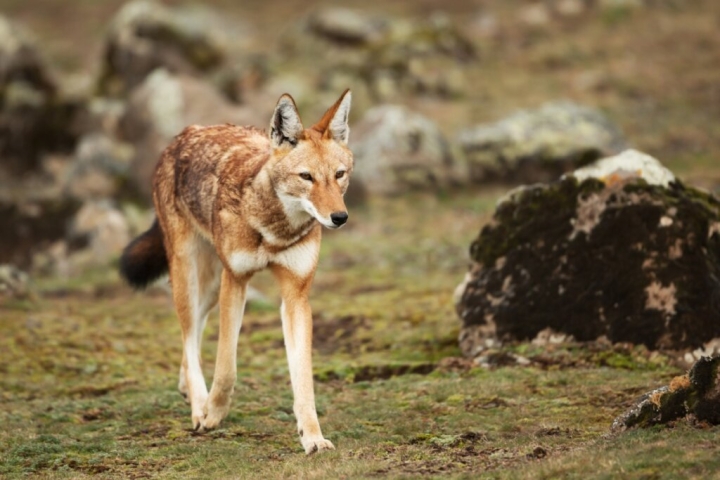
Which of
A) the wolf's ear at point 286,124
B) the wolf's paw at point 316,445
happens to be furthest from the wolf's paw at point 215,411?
the wolf's ear at point 286,124

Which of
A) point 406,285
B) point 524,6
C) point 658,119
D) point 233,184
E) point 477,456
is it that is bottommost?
point 477,456

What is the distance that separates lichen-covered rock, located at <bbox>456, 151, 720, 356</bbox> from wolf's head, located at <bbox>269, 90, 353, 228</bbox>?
3.50 metres

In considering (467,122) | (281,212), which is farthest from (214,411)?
(467,122)

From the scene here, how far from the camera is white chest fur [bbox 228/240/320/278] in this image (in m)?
8.35

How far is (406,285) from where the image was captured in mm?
15398

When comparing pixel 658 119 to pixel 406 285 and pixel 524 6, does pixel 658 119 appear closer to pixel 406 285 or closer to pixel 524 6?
pixel 406 285

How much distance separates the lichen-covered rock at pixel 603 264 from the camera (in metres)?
10.5

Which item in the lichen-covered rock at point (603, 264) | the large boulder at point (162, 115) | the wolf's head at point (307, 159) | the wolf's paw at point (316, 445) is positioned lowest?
the wolf's paw at point (316, 445)

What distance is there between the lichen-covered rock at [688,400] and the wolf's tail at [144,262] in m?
5.22

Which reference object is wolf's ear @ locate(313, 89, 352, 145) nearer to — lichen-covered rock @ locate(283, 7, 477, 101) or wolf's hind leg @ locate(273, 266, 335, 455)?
wolf's hind leg @ locate(273, 266, 335, 455)

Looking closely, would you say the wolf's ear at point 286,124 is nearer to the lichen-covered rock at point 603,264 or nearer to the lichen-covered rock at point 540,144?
the lichen-covered rock at point 603,264

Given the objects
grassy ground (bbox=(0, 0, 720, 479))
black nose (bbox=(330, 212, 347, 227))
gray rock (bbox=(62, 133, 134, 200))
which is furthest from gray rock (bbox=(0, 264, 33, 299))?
black nose (bbox=(330, 212, 347, 227))

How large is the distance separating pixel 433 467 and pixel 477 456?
1.55 feet

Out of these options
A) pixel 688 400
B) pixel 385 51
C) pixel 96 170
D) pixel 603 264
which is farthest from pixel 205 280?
pixel 385 51
